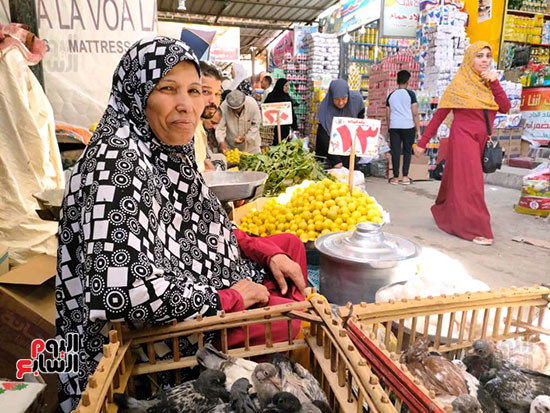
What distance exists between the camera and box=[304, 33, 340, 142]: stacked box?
11359 millimetres

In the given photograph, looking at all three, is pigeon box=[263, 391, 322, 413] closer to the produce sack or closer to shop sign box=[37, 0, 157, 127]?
shop sign box=[37, 0, 157, 127]

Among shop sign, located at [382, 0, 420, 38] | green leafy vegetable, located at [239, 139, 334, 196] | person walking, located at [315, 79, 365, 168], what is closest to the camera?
green leafy vegetable, located at [239, 139, 334, 196]

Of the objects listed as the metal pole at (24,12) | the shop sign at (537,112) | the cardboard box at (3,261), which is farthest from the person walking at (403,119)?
the cardboard box at (3,261)

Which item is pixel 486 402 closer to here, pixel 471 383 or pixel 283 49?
pixel 471 383

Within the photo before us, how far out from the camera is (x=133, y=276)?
43.3 inches

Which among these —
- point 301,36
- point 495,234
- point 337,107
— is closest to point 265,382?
point 495,234

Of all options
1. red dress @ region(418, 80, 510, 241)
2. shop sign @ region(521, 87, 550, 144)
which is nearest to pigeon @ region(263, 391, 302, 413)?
red dress @ region(418, 80, 510, 241)

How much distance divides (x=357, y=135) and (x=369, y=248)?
1.34m

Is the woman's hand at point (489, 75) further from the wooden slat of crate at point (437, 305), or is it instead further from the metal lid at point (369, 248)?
the wooden slat of crate at point (437, 305)

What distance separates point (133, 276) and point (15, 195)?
227cm

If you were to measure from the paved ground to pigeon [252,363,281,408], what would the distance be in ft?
9.83

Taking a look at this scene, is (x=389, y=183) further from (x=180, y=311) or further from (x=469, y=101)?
(x=180, y=311)

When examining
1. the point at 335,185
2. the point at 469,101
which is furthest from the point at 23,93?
the point at 469,101

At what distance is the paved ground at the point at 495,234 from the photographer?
3.61 m
